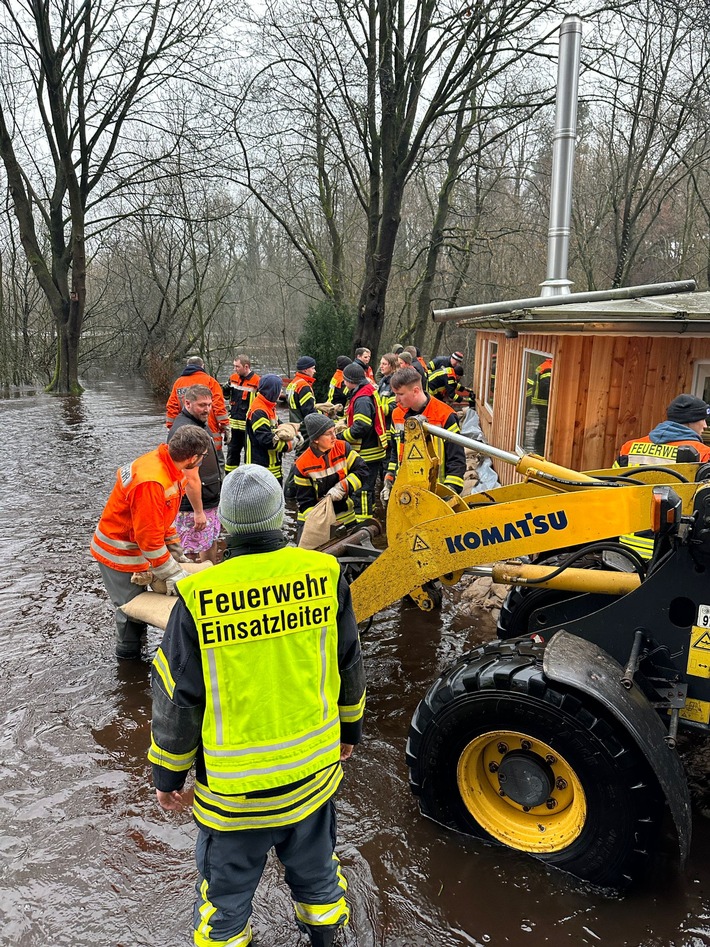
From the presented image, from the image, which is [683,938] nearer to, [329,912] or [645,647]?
[645,647]

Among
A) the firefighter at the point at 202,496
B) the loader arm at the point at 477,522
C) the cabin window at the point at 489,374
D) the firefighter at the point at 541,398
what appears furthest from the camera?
the cabin window at the point at 489,374

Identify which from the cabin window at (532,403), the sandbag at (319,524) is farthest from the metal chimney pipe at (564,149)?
the sandbag at (319,524)

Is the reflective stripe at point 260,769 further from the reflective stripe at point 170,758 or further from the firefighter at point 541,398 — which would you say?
the firefighter at point 541,398

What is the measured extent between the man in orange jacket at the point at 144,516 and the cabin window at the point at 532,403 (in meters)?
5.36

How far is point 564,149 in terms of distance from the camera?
1068cm

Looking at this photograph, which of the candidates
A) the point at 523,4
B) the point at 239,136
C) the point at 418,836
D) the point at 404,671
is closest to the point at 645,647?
the point at 418,836

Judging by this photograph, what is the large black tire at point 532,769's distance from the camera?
270 cm

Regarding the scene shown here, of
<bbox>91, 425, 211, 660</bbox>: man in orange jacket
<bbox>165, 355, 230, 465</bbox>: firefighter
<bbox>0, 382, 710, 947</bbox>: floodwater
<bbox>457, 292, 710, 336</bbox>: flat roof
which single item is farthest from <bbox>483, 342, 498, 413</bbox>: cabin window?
<bbox>91, 425, 211, 660</bbox>: man in orange jacket

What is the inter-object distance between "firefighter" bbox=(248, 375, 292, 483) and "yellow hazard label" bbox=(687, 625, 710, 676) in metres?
5.13

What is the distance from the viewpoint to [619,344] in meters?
6.75

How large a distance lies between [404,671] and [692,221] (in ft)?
78.1

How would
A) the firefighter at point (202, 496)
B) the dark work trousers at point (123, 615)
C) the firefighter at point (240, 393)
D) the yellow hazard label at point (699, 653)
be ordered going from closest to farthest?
the yellow hazard label at point (699, 653), the dark work trousers at point (123, 615), the firefighter at point (202, 496), the firefighter at point (240, 393)

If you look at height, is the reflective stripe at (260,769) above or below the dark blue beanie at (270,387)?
below

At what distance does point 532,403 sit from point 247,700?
7.58 m
